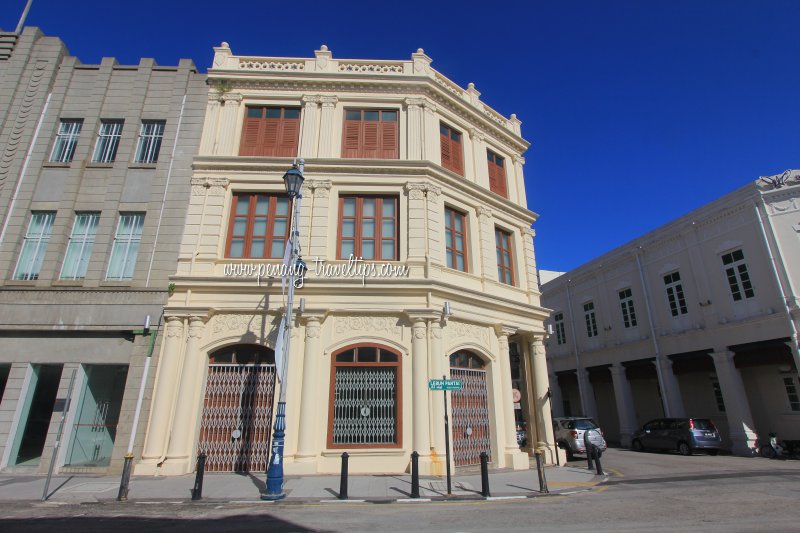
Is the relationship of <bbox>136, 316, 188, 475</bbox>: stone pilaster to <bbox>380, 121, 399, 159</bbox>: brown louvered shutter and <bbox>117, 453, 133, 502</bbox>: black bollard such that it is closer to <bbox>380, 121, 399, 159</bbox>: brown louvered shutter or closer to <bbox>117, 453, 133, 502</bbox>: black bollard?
<bbox>117, 453, 133, 502</bbox>: black bollard

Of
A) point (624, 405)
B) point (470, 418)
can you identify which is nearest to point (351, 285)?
point (470, 418)

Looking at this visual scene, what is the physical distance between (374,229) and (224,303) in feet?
17.7

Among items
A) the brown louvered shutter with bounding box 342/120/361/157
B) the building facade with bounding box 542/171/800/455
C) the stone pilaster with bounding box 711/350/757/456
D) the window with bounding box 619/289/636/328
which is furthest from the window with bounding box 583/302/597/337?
the brown louvered shutter with bounding box 342/120/361/157

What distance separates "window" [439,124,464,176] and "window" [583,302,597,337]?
16974 mm

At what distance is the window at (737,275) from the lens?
18.7m

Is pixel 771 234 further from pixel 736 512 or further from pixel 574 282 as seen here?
pixel 736 512

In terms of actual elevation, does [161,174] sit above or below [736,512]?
above

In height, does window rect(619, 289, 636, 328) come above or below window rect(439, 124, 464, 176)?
below

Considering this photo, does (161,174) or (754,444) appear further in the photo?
(754,444)

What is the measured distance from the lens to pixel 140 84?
15.7 metres

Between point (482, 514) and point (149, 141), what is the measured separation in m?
16.1

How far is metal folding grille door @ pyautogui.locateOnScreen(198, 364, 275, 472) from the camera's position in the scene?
11656 millimetres

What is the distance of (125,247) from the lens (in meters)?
13.8

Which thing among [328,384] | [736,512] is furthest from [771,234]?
[328,384]
